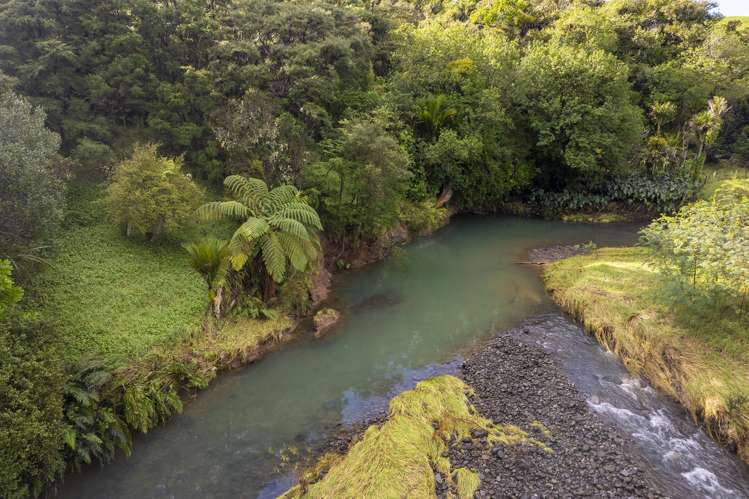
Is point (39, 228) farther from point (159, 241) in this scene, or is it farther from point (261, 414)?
point (261, 414)

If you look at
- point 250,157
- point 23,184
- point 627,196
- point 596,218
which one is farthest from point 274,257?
point 627,196

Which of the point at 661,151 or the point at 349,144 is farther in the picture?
the point at 661,151

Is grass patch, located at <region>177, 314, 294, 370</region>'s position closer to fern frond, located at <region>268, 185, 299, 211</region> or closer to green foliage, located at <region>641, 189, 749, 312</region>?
fern frond, located at <region>268, 185, 299, 211</region>

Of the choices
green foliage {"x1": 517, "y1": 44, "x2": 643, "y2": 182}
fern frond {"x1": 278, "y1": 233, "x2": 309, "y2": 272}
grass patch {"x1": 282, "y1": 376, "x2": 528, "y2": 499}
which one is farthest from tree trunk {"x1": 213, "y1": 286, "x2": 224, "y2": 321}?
green foliage {"x1": 517, "y1": 44, "x2": 643, "y2": 182}

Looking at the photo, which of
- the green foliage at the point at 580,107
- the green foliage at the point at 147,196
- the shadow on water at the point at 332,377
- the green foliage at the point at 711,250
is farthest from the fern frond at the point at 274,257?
the green foliage at the point at 580,107

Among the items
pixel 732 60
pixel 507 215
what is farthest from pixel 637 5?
pixel 507 215

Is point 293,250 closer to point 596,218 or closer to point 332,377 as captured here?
point 332,377
